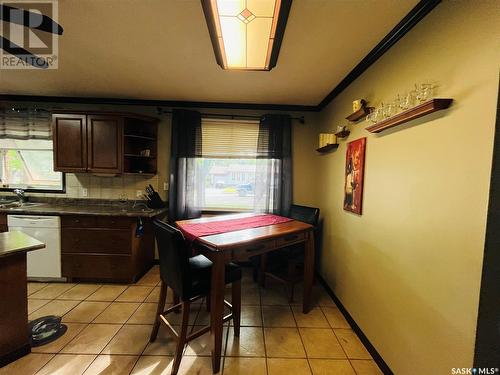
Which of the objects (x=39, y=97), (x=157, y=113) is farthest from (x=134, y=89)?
(x=39, y=97)

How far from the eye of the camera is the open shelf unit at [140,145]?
303cm

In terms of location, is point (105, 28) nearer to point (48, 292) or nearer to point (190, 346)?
point (190, 346)

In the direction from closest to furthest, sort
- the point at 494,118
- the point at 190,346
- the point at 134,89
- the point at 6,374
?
the point at 494,118, the point at 6,374, the point at 190,346, the point at 134,89

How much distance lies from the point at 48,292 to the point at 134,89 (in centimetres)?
263

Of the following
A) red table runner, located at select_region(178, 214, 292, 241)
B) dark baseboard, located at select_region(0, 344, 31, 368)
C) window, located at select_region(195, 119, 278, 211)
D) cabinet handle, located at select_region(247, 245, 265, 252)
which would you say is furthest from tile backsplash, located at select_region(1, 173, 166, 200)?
cabinet handle, located at select_region(247, 245, 265, 252)

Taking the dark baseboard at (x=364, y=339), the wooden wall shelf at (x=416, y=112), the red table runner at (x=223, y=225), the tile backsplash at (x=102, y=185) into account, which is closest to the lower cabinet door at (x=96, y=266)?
the tile backsplash at (x=102, y=185)

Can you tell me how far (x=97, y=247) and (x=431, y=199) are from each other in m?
3.35

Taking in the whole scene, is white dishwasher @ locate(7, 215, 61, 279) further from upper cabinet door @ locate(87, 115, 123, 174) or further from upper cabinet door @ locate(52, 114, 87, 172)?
upper cabinet door @ locate(87, 115, 123, 174)

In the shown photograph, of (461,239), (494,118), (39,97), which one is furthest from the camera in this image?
(39,97)

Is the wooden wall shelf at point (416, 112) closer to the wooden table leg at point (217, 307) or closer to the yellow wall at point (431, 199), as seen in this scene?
the yellow wall at point (431, 199)

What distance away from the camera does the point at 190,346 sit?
1802 millimetres

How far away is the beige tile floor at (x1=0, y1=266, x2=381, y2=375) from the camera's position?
5.26ft

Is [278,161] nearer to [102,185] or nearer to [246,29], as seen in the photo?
[246,29]

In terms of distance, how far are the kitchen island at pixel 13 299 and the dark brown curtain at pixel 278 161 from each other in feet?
8.25
